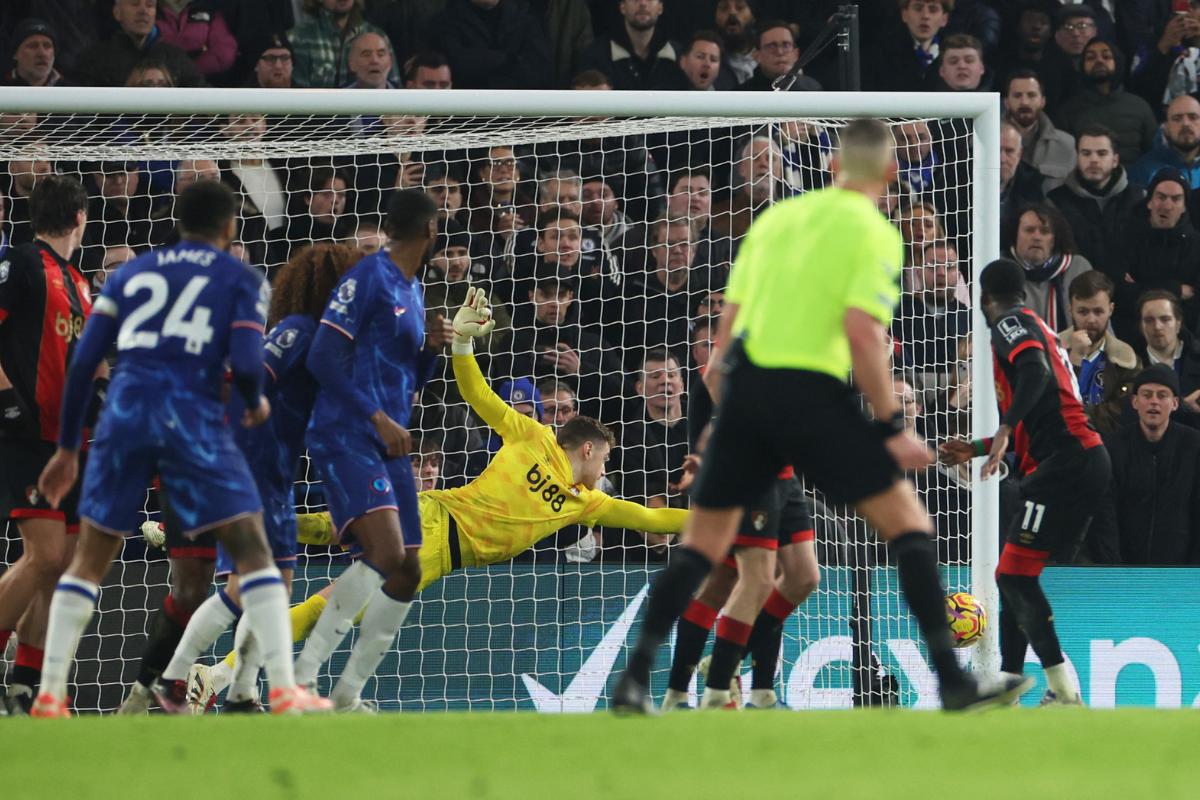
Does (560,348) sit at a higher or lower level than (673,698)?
higher

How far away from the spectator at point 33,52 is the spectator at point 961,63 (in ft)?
19.8

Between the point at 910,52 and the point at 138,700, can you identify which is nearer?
the point at 138,700

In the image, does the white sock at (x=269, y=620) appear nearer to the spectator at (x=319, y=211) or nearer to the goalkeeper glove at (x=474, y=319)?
the goalkeeper glove at (x=474, y=319)

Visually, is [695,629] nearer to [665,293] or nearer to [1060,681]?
[1060,681]

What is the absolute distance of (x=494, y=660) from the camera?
344 inches

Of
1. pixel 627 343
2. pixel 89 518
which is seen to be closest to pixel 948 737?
pixel 89 518

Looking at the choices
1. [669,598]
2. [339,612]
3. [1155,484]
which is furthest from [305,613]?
[1155,484]

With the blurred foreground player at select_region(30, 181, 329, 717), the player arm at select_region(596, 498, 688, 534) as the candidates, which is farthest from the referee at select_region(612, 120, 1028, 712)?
the player arm at select_region(596, 498, 688, 534)

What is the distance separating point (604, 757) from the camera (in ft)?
13.0

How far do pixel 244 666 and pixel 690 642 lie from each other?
6.24 ft

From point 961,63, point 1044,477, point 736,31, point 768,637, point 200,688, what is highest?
point 736,31

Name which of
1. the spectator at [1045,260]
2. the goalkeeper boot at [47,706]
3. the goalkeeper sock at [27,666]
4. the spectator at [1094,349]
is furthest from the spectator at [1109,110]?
the goalkeeper boot at [47,706]

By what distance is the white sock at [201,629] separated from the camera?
6.56m

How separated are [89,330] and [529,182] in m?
4.71
